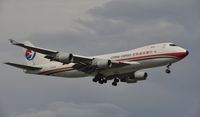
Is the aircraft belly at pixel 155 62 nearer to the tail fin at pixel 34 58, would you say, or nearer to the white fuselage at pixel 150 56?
the white fuselage at pixel 150 56

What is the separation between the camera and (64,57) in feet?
284

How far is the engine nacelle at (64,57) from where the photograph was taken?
8669 centimetres

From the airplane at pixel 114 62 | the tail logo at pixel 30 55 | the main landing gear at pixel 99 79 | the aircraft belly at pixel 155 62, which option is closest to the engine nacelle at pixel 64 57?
the airplane at pixel 114 62

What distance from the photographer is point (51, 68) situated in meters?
95.8

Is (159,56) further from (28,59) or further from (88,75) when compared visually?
(28,59)

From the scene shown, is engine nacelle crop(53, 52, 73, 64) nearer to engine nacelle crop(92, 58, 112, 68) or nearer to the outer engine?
the outer engine

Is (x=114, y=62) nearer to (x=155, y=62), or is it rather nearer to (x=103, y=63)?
(x=103, y=63)

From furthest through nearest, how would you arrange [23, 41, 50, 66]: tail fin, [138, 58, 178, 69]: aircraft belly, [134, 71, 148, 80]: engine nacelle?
1. [23, 41, 50, 66]: tail fin
2. [134, 71, 148, 80]: engine nacelle
3. [138, 58, 178, 69]: aircraft belly

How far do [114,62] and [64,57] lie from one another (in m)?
6.25

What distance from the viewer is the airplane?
85688 mm

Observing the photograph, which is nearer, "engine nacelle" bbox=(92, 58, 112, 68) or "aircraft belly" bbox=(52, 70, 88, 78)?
"engine nacelle" bbox=(92, 58, 112, 68)

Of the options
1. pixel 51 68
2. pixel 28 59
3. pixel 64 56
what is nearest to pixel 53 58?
pixel 64 56

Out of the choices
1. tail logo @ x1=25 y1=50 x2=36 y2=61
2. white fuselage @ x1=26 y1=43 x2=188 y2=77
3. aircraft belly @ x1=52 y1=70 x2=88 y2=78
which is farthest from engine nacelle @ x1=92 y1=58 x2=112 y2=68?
tail logo @ x1=25 y1=50 x2=36 y2=61

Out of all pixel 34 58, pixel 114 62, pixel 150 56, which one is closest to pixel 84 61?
pixel 114 62
